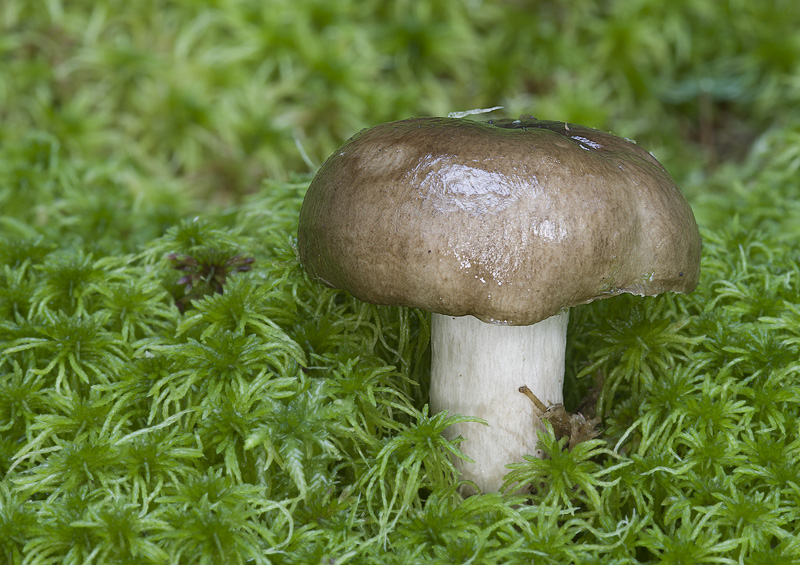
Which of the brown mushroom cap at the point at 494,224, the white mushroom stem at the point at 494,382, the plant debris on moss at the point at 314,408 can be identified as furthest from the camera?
the white mushroom stem at the point at 494,382

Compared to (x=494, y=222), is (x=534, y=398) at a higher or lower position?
lower

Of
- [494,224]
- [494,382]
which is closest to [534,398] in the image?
[494,382]

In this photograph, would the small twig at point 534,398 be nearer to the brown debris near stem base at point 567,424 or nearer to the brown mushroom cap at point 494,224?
the brown debris near stem base at point 567,424

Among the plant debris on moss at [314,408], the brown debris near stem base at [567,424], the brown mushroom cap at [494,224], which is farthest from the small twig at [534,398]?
the brown mushroom cap at [494,224]

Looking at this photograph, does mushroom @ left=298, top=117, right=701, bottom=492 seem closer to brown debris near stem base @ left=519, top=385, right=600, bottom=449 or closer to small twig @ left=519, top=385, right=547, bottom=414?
small twig @ left=519, top=385, right=547, bottom=414

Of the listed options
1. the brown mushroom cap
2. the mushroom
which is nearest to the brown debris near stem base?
the mushroom

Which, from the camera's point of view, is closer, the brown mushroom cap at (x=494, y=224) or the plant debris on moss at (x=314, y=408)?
the brown mushroom cap at (x=494, y=224)

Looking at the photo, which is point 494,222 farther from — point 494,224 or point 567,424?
point 567,424

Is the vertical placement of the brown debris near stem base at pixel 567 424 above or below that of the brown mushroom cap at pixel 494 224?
below
